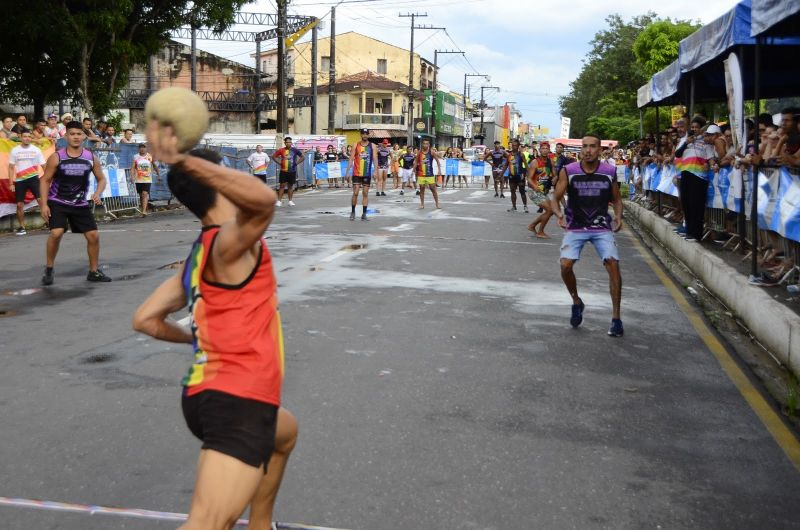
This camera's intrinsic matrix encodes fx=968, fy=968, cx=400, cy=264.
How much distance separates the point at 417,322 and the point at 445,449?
11.5 feet

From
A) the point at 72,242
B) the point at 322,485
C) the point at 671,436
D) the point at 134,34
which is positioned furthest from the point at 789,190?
the point at 134,34

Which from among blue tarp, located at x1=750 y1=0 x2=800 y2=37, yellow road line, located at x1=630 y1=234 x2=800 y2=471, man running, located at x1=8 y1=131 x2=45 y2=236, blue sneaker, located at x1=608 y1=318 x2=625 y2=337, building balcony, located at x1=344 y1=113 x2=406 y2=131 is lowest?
yellow road line, located at x1=630 y1=234 x2=800 y2=471

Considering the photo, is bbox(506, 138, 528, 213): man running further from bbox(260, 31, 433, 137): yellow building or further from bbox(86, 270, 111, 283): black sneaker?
bbox(260, 31, 433, 137): yellow building

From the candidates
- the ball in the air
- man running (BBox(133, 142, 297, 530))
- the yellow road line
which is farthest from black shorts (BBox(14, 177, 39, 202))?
the ball in the air

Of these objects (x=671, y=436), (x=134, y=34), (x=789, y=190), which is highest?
(x=134, y=34)

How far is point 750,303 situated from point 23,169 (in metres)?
13.2

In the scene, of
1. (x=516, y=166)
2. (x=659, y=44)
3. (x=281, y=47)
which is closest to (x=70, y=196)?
(x=516, y=166)

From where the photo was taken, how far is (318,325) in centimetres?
817

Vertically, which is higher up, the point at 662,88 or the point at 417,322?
the point at 662,88

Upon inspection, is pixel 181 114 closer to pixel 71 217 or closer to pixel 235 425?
pixel 235 425

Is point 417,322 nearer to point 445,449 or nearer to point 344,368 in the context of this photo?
point 344,368

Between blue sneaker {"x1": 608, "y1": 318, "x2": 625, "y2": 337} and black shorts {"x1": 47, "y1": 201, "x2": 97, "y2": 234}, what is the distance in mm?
5889

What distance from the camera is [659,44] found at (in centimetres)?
4919

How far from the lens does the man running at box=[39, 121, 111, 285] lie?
10.5m
